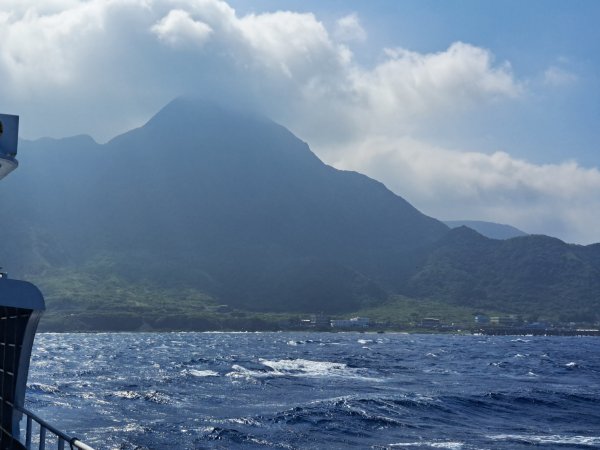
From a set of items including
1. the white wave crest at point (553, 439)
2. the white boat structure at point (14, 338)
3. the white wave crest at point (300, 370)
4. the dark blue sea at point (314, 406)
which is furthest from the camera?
the white wave crest at point (300, 370)

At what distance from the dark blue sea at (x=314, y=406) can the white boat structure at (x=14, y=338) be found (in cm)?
2542

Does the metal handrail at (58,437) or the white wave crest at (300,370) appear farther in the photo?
the white wave crest at (300,370)

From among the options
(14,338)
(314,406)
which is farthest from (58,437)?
(314,406)

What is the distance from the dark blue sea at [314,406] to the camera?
53.5 metres

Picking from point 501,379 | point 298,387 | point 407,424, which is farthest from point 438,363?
point 407,424

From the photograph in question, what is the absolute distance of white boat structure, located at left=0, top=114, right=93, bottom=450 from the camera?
21188mm

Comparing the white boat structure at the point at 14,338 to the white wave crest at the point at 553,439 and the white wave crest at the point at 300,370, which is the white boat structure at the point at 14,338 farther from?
the white wave crest at the point at 300,370

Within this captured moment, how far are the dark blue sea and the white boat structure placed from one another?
25.4m

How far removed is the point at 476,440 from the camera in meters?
54.0

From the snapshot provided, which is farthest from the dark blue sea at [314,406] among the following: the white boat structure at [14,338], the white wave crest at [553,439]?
the white boat structure at [14,338]

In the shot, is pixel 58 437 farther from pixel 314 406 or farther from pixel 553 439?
pixel 314 406

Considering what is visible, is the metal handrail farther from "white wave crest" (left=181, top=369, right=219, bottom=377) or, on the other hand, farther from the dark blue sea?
"white wave crest" (left=181, top=369, right=219, bottom=377)

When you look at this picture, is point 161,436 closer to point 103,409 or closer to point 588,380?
point 103,409

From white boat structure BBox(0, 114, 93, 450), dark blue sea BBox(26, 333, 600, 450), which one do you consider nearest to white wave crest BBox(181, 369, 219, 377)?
dark blue sea BBox(26, 333, 600, 450)
